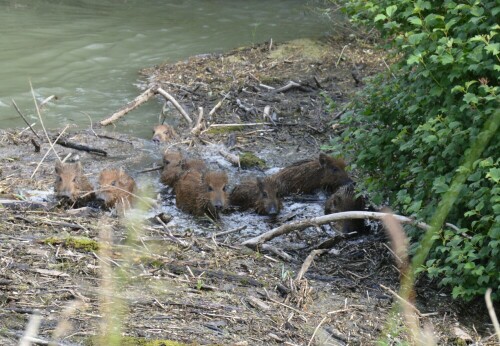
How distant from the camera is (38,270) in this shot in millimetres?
6168

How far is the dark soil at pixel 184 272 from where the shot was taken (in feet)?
18.3

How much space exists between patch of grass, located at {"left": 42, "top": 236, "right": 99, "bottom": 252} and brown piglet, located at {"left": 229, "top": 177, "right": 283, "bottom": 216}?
9.60 ft

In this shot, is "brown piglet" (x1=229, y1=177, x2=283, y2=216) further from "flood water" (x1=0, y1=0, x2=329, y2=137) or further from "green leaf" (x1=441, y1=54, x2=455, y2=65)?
"green leaf" (x1=441, y1=54, x2=455, y2=65)

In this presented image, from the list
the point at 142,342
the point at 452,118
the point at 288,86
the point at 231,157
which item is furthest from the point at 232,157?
the point at 142,342

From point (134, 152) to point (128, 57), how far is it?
6333 mm

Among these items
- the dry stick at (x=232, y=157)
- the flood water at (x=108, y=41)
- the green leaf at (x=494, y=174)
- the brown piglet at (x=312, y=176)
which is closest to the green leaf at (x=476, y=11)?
the green leaf at (x=494, y=174)

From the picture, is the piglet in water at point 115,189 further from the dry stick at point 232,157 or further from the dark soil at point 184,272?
the dry stick at point 232,157

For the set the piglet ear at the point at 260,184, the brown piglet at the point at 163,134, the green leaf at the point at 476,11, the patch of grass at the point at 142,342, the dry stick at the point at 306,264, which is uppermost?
the green leaf at the point at 476,11

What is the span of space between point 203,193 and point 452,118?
3.83m

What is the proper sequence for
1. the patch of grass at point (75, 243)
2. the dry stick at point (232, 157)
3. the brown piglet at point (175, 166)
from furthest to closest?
the dry stick at point (232, 157) → the brown piglet at point (175, 166) → the patch of grass at point (75, 243)

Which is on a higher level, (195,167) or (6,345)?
(6,345)

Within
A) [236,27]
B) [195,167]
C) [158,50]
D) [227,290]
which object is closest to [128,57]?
[158,50]

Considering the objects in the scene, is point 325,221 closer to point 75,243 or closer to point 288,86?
point 75,243

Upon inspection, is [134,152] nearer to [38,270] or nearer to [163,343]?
[38,270]
